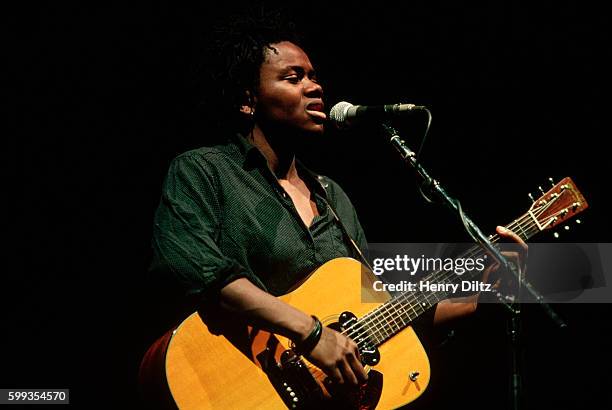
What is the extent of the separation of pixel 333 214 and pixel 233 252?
639 millimetres

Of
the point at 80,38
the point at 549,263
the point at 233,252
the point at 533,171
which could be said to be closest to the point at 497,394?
the point at 549,263

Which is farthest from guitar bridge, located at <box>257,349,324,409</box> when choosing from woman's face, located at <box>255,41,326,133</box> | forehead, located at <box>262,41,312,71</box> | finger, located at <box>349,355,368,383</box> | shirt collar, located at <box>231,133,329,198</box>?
forehead, located at <box>262,41,312,71</box>

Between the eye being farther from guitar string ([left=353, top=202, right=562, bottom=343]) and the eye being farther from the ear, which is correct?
guitar string ([left=353, top=202, right=562, bottom=343])

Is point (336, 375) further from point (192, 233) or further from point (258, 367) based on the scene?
point (192, 233)

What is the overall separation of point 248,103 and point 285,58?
0.90 ft

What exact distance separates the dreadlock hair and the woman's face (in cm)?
6

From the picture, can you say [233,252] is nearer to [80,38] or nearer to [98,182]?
[98,182]

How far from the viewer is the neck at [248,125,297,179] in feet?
8.59

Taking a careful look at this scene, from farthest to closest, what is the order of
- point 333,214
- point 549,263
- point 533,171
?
1. point 533,171
2. point 549,263
3. point 333,214

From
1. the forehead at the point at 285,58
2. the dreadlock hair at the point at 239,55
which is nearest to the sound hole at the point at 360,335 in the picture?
the dreadlock hair at the point at 239,55

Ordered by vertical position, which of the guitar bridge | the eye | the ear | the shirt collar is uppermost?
the eye

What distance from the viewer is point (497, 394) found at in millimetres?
3146

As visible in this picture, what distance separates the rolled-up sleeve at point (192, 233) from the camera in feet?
→ 6.30

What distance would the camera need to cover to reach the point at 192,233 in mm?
2002
